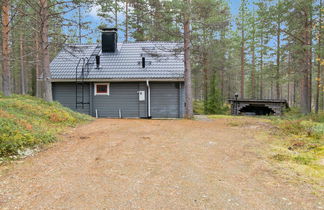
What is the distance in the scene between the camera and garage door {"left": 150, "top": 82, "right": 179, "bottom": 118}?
12.5 meters

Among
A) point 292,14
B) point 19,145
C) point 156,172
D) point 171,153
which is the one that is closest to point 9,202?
point 156,172

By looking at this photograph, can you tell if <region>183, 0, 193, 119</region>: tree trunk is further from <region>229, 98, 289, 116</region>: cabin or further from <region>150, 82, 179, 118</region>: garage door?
<region>229, 98, 289, 116</region>: cabin

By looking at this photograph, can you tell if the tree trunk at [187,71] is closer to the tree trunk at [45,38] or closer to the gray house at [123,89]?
the gray house at [123,89]

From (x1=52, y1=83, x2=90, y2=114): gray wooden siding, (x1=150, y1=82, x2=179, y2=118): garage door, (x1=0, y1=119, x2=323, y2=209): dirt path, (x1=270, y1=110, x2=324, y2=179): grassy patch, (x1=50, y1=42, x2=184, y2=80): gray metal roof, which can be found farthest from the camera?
(x1=52, y1=83, x2=90, y2=114): gray wooden siding

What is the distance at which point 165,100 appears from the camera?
12500 millimetres

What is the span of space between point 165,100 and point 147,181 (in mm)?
9715

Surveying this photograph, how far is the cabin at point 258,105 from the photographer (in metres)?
15.8

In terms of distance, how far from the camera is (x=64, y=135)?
5.97 metres

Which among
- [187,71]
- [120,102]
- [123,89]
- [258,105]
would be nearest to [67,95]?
[120,102]

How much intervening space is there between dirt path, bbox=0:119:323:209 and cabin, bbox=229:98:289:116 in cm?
1296

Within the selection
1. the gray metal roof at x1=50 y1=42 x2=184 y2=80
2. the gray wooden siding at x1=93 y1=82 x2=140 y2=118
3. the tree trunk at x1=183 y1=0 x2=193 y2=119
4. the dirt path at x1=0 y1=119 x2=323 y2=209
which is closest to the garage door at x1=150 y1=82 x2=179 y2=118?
the gray metal roof at x1=50 y1=42 x2=184 y2=80

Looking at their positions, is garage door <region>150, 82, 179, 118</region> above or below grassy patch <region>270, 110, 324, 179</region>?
above

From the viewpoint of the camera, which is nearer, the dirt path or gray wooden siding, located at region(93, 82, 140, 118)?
the dirt path

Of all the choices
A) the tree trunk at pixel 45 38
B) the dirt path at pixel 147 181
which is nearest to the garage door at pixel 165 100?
the tree trunk at pixel 45 38
